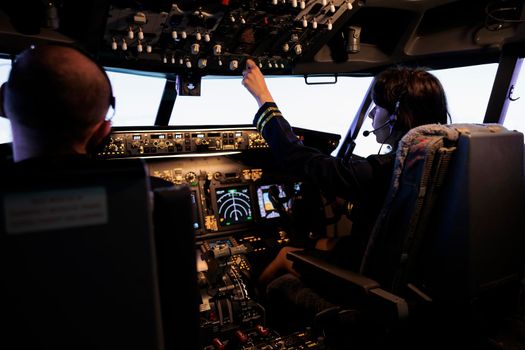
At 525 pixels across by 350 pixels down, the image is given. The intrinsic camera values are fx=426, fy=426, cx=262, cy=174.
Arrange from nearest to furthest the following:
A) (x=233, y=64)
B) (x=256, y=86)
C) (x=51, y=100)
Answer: (x=51, y=100) < (x=256, y=86) < (x=233, y=64)

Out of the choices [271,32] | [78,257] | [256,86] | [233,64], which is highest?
[271,32]

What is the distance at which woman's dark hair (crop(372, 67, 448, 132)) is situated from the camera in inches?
62.9

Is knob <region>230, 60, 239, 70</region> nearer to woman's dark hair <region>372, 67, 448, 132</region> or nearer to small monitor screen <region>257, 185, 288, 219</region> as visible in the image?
small monitor screen <region>257, 185, 288, 219</region>

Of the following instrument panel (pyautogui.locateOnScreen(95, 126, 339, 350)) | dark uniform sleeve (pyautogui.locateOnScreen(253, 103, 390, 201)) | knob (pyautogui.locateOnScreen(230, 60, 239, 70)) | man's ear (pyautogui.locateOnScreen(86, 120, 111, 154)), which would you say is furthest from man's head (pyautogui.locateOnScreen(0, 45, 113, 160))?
knob (pyautogui.locateOnScreen(230, 60, 239, 70))

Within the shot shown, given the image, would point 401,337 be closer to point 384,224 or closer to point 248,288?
point 384,224

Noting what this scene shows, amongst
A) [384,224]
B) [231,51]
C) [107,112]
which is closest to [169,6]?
[231,51]

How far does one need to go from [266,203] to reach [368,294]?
1.15m

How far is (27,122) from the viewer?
75cm

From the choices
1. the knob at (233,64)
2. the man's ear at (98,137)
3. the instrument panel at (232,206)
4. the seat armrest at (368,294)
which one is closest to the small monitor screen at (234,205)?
the instrument panel at (232,206)

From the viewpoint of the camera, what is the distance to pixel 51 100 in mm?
744

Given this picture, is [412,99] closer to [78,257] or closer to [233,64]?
[233,64]

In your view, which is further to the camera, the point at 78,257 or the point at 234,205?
the point at 234,205

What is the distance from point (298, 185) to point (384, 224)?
1.07 m

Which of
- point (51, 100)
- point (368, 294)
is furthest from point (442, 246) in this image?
point (51, 100)
